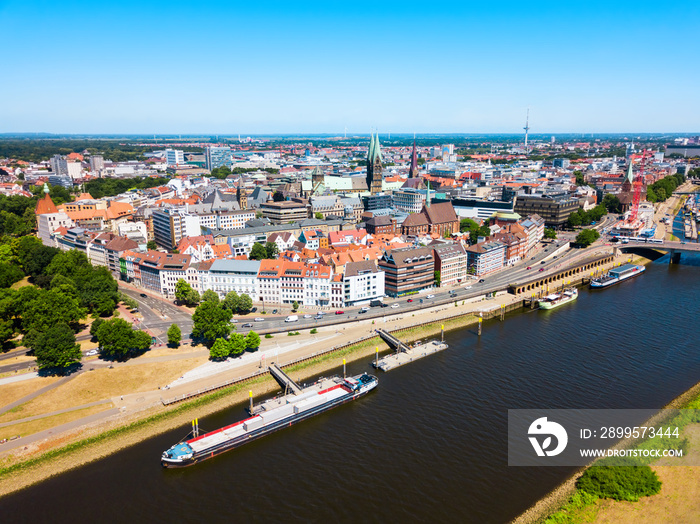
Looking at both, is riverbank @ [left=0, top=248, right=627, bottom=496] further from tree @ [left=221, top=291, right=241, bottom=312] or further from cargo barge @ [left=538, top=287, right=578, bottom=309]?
cargo barge @ [left=538, top=287, right=578, bottom=309]

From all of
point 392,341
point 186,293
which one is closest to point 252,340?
point 392,341

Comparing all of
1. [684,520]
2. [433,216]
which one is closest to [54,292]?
[684,520]

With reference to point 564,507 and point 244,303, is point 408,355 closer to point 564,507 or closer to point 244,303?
point 244,303

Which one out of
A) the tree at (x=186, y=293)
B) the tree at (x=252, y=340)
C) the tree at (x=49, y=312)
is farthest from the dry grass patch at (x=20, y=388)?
the tree at (x=186, y=293)

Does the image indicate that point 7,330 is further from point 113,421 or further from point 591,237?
point 591,237

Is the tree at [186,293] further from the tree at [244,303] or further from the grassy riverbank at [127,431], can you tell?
the grassy riverbank at [127,431]

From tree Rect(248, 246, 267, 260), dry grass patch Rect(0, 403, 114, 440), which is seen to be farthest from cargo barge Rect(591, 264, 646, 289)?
dry grass patch Rect(0, 403, 114, 440)

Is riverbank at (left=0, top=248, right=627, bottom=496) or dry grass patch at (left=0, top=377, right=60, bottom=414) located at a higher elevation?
dry grass patch at (left=0, top=377, right=60, bottom=414)
